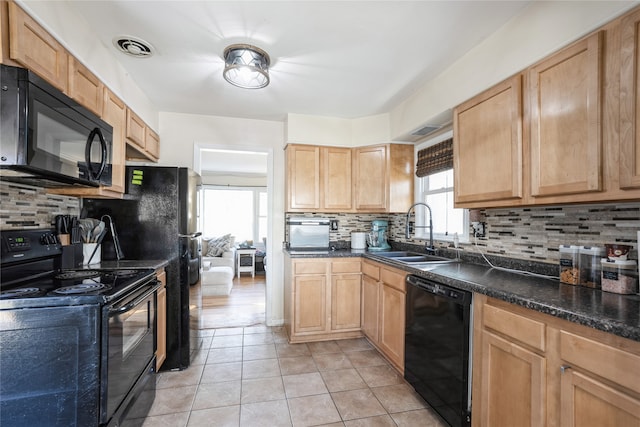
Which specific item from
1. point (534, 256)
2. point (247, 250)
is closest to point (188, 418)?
point (534, 256)

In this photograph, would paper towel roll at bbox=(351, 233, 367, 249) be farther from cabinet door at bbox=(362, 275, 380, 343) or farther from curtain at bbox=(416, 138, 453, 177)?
curtain at bbox=(416, 138, 453, 177)

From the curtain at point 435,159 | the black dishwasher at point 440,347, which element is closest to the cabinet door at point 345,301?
the black dishwasher at point 440,347

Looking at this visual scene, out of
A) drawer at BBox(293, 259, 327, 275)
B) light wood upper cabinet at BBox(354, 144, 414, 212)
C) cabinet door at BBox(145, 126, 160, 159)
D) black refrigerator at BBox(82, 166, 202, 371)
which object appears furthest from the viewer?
light wood upper cabinet at BBox(354, 144, 414, 212)

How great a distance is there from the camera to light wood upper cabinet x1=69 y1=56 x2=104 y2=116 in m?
1.65

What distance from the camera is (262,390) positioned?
215 centimetres

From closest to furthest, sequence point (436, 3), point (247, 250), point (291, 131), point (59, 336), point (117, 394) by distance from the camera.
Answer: point (59, 336) < point (117, 394) < point (436, 3) < point (291, 131) < point (247, 250)

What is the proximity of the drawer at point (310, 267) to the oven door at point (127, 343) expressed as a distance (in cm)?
132

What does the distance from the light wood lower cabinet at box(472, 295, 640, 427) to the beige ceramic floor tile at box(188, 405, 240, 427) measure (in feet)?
4.66

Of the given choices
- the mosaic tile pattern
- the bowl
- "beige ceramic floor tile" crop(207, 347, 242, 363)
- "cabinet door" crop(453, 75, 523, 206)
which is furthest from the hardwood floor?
the bowl

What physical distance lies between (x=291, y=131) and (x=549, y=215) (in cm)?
247

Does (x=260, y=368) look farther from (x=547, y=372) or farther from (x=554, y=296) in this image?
(x=554, y=296)

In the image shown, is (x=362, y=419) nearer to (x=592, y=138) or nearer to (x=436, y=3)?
(x=592, y=138)

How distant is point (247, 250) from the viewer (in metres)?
6.30

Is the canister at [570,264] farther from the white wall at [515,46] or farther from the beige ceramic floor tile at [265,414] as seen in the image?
the beige ceramic floor tile at [265,414]
